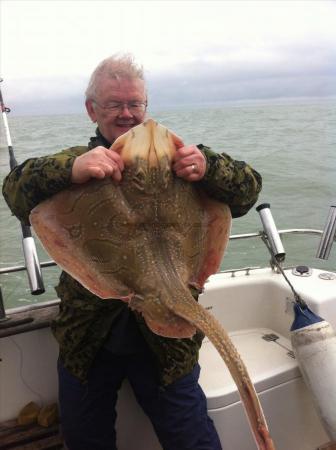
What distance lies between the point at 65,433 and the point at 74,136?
2953 cm

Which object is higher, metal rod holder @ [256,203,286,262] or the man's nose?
the man's nose

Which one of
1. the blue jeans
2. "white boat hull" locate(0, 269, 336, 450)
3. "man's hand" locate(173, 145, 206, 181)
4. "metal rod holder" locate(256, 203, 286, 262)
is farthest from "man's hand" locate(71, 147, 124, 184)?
"metal rod holder" locate(256, 203, 286, 262)

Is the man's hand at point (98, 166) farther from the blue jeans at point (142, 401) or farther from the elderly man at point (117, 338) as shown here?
the blue jeans at point (142, 401)

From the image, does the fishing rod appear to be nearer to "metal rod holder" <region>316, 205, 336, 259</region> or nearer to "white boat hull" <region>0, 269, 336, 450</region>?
"white boat hull" <region>0, 269, 336, 450</region>

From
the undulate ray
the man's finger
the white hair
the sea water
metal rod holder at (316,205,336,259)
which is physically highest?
the white hair

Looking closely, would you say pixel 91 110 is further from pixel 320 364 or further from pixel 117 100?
pixel 320 364

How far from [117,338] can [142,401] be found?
1.58 ft

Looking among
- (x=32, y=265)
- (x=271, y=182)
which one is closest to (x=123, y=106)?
(x=32, y=265)

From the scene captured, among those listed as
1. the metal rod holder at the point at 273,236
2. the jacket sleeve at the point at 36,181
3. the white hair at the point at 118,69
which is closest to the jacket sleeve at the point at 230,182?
the white hair at the point at 118,69

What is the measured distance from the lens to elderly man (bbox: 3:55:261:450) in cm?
188

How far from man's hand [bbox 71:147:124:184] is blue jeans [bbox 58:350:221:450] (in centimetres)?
105

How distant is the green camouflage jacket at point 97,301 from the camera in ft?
6.12

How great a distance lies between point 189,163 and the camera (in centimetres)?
174

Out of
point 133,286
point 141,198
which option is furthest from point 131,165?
point 133,286
